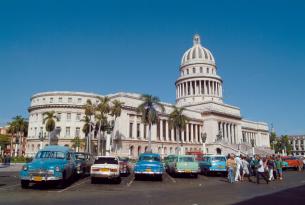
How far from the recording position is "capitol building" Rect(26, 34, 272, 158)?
66.7m

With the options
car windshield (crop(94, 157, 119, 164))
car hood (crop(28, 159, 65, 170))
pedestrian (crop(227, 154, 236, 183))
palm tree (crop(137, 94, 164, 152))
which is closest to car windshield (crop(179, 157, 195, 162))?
pedestrian (crop(227, 154, 236, 183))

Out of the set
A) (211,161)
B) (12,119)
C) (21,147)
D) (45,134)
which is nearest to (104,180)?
(211,161)

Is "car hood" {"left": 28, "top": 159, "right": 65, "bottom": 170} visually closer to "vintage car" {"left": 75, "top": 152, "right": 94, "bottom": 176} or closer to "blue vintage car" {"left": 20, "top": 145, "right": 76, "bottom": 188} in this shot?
"blue vintage car" {"left": 20, "top": 145, "right": 76, "bottom": 188}

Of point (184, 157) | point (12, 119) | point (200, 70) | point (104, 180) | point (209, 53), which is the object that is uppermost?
point (209, 53)

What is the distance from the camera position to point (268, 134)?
383 feet

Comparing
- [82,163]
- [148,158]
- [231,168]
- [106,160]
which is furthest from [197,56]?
[106,160]

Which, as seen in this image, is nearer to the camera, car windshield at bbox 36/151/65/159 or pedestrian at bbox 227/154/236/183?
car windshield at bbox 36/151/65/159

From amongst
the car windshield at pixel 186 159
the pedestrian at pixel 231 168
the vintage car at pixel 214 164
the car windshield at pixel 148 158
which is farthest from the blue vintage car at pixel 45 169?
the vintage car at pixel 214 164

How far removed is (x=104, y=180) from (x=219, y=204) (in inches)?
439

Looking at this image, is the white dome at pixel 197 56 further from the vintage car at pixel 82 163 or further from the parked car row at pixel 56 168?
the parked car row at pixel 56 168

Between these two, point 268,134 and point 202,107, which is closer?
point 202,107

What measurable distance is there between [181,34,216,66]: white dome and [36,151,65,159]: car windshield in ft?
292

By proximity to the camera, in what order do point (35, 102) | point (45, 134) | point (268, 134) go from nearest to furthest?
point (45, 134)
point (35, 102)
point (268, 134)

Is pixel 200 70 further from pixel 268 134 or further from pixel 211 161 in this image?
pixel 211 161
